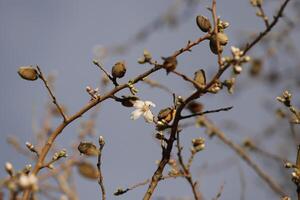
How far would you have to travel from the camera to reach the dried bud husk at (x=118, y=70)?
2.02m

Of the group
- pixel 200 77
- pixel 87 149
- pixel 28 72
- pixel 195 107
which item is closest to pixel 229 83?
pixel 200 77

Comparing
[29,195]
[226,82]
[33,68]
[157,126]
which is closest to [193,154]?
[157,126]

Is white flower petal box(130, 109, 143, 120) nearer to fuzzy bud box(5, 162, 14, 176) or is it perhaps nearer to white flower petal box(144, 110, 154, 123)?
white flower petal box(144, 110, 154, 123)

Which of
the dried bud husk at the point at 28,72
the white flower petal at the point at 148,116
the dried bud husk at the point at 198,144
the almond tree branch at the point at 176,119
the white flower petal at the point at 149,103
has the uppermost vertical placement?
the dried bud husk at the point at 28,72

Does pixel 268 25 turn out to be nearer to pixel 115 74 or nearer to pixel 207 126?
pixel 115 74

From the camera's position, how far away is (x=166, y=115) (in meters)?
1.92

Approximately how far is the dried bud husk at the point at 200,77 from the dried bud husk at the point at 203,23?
0.71 feet

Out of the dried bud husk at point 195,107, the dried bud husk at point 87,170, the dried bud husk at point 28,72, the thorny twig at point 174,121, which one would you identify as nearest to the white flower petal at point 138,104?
the thorny twig at point 174,121

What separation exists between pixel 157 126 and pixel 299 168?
2.07ft

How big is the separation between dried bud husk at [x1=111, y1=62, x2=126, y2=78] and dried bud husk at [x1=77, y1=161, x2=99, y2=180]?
0.39 m

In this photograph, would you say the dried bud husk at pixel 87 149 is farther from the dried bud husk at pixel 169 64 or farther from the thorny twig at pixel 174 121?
the dried bud husk at pixel 169 64

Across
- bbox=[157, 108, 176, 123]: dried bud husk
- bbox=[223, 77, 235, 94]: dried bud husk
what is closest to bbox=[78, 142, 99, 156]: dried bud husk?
bbox=[157, 108, 176, 123]: dried bud husk

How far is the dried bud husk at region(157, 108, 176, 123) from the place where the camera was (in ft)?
6.28

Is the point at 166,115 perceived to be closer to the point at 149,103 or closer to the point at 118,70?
the point at 118,70
